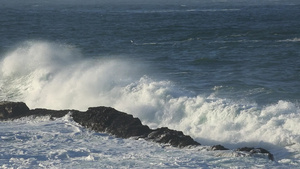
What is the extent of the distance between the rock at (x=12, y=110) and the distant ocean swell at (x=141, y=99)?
97.7 inches

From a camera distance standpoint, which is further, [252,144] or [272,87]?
[272,87]

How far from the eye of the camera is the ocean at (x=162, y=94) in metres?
14.3

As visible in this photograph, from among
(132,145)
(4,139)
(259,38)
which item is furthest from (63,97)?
(259,38)

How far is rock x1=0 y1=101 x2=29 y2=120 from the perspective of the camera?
18984mm

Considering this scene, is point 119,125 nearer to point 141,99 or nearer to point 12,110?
point 141,99

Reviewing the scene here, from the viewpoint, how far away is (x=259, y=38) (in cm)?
3828

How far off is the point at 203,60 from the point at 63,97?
988cm

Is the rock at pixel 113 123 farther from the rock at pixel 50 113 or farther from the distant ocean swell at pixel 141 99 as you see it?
the distant ocean swell at pixel 141 99

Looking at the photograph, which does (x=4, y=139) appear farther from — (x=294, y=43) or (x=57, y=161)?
(x=294, y=43)

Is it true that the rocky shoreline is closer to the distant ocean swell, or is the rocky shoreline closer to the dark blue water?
the distant ocean swell

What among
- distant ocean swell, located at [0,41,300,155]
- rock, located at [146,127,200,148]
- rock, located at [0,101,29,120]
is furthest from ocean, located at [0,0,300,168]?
rock, located at [0,101,29,120]

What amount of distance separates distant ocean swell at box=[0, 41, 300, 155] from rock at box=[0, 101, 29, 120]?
8.14 feet

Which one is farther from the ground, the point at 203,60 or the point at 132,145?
the point at 203,60

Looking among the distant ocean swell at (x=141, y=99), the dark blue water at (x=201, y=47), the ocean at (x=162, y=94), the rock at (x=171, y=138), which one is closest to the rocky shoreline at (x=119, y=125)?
the rock at (x=171, y=138)
